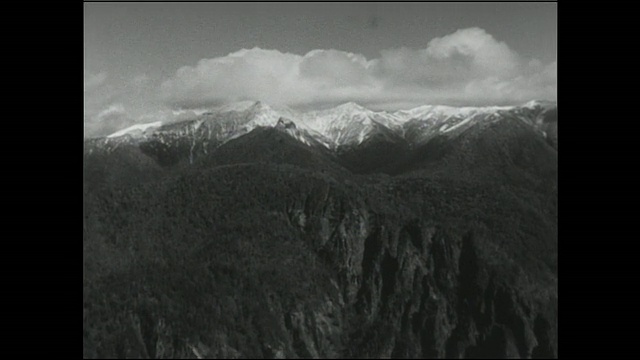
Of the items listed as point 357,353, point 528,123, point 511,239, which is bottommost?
point 357,353

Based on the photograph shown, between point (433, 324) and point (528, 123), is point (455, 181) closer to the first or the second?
point (528, 123)

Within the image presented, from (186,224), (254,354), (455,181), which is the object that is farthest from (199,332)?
(455,181)

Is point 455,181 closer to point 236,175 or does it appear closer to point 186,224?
point 236,175

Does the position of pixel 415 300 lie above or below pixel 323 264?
below

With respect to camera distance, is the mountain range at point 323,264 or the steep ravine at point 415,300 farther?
the steep ravine at point 415,300

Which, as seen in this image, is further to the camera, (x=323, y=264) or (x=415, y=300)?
(x=323, y=264)

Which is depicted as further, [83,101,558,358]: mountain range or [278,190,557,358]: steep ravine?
[278,190,557,358]: steep ravine
